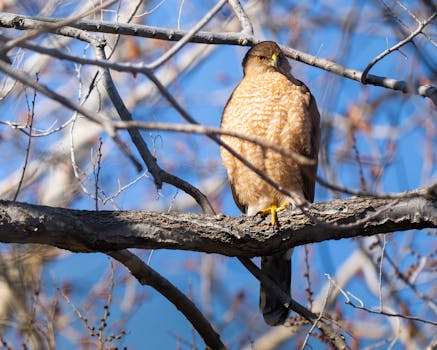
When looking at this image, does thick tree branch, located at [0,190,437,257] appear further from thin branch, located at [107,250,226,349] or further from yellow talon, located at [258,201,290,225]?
thin branch, located at [107,250,226,349]

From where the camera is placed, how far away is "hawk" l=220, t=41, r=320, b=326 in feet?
14.4

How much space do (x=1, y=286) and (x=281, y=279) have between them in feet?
11.0

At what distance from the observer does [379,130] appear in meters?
8.71

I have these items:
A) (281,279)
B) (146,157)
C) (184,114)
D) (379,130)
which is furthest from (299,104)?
(379,130)

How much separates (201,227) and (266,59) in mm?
1990

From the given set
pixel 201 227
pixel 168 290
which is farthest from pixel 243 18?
pixel 168 290

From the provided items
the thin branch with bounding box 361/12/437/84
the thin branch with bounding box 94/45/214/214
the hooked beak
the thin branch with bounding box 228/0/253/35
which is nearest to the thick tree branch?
the thin branch with bounding box 94/45/214/214

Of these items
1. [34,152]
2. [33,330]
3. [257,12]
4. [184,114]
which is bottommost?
[184,114]

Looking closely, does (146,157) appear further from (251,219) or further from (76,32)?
(76,32)

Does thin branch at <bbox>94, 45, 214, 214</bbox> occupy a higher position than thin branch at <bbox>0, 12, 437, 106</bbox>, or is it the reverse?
thin branch at <bbox>0, 12, 437, 106</bbox>

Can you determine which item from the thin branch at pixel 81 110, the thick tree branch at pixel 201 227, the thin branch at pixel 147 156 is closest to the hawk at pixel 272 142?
the thin branch at pixel 147 156

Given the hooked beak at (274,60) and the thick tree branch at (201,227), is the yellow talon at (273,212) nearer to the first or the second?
the thick tree branch at (201,227)

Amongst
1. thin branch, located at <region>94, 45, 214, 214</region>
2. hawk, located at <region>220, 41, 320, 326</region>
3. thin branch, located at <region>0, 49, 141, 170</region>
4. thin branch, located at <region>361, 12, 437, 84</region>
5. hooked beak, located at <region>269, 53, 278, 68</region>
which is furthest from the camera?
hooked beak, located at <region>269, 53, 278, 68</region>

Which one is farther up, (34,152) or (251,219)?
(34,152)
